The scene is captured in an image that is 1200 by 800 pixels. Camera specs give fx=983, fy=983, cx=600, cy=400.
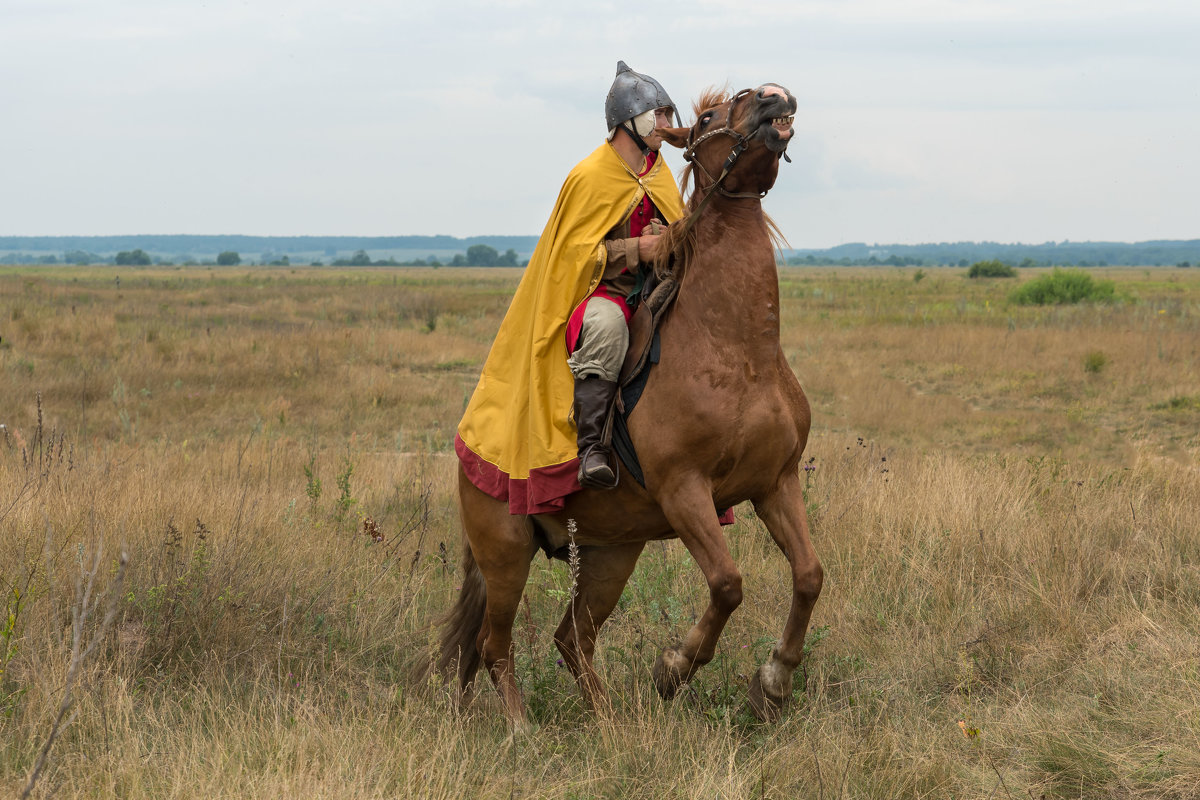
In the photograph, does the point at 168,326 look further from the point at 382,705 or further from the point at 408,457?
the point at 382,705

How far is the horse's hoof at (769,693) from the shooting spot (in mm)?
3889

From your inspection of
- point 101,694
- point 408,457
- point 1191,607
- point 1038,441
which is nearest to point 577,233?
point 101,694

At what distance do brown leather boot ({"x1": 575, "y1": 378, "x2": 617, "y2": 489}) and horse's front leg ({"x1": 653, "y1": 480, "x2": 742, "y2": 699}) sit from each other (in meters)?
0.26

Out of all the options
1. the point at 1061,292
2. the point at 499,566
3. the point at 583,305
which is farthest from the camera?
the point at 1061,292

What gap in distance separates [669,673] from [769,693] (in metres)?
0.40

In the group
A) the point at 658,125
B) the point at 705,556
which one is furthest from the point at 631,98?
the point at 705,556

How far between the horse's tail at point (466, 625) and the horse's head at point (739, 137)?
2.08 meters

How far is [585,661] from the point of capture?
4281mm

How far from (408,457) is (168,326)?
1335 centimetres

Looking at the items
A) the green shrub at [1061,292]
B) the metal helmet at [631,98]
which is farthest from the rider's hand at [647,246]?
the green shrub at [1061,292]

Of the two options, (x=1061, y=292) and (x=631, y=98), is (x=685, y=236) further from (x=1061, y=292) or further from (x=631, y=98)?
(x=1061, y=292)

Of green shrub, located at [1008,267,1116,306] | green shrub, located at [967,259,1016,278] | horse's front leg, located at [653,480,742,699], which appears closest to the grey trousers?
horse's front leg, located at [653,480,742,699]

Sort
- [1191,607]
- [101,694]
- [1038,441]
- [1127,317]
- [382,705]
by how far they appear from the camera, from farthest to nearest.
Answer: [1127,317] → [1038,441] → [1191,607] → [382,705] → [101,694]

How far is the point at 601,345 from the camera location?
3.89 meters
